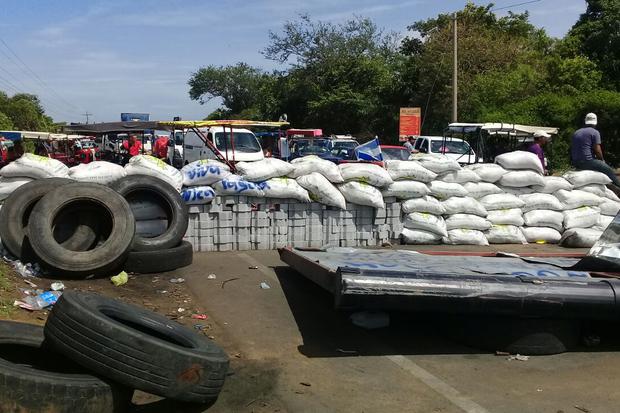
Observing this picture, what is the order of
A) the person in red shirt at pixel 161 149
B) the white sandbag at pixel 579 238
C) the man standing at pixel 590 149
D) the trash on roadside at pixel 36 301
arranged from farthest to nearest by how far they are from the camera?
the person in red shirt at pixel 161 149, the man standing at pixel 590 149, the white sandbag at pixel 579 238, the trash on roadside at pixel 36 301

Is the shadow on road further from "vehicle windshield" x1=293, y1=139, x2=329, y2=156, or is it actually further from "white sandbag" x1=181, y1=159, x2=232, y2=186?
"vehicle windshield" x1=293, y1=139, x2=329, y2=156

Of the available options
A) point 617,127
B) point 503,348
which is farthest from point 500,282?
point 617,127

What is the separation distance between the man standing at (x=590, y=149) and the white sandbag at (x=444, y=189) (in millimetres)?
2752

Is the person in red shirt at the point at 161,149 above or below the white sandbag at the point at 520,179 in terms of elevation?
above

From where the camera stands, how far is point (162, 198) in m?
8.27

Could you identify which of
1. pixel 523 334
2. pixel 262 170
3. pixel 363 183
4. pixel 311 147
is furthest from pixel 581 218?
pixel 311 147

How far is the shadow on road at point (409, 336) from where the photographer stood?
16.7ft

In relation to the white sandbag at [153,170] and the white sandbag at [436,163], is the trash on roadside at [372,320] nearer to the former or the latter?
the white sandbag at [153,170]

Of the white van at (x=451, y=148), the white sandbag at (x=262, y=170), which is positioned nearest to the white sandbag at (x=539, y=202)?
the white sandbag at (x=262, y=170)

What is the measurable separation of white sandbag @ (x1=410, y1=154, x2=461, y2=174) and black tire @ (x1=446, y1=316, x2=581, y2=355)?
208 inches

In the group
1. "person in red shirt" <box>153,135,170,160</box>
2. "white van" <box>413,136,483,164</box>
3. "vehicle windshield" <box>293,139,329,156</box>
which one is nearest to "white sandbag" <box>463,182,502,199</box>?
"white van" <box>413,136,483,164</box>

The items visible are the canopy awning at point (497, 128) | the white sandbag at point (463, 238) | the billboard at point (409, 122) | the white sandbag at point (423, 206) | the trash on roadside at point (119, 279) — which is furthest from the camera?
the billboard at point (409, 122)

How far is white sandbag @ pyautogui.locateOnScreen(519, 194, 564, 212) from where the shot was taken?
10.6m

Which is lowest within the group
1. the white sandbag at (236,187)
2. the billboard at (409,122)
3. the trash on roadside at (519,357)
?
the trash on roadside at (519,357)
